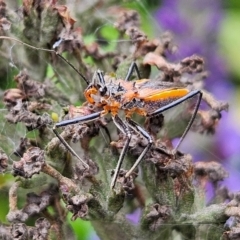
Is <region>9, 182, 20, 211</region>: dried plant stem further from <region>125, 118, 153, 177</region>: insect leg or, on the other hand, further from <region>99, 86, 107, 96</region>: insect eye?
<region>99, 86, 107, 96</region>: insect eye

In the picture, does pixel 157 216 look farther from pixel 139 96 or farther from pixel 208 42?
pixel 208 42

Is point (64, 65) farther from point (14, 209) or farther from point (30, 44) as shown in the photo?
point (14, 209)

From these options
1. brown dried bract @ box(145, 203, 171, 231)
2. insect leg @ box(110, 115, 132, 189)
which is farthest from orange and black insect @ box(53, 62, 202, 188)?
brown dried bract @ box(145, 203, 171, 231)

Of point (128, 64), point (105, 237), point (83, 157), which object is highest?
point (128, 64)

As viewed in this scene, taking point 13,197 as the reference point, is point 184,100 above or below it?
above

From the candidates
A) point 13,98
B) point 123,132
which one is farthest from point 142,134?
point 13,98

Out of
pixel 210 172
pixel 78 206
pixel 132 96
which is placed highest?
pixel 132 96

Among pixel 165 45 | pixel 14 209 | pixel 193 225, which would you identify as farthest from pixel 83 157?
pixel 165 45

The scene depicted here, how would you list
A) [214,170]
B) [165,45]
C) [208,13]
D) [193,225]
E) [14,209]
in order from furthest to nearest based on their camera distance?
[208,13], [165,45], [214,170], [193,225], [14,209]
